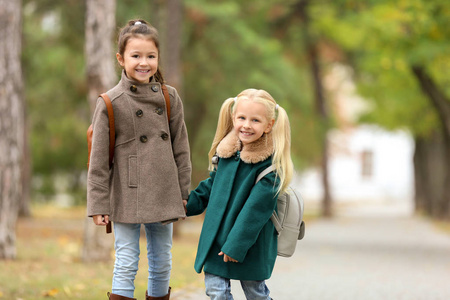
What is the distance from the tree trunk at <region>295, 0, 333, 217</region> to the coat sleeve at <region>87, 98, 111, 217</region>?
21.1 metres

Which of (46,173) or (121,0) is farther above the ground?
(121,0)

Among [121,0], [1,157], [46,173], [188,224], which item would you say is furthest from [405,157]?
[1,157]

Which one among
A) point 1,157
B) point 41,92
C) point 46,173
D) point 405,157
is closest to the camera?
point 1,157

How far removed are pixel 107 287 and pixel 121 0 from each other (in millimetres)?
11521

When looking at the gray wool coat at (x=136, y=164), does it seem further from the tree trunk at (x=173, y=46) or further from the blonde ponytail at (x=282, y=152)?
the tree trunk at (x=173, y=46)

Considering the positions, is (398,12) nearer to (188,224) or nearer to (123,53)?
(188,224)

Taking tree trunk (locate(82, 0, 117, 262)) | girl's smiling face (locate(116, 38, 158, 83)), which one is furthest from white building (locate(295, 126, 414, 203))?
girl's smiling face (locate(116, 38, 158, 83))

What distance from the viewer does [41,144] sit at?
87.5 ft

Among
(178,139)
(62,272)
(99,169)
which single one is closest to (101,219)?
(99,169)

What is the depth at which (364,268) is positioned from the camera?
1124 centimetres

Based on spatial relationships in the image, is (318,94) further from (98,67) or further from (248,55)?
(98,67)

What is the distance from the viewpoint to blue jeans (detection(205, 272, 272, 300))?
4.53 m

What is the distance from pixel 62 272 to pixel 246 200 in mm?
4982

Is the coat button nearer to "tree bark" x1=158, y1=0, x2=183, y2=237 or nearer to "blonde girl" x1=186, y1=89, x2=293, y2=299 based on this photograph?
"blonde girl" x1=186, y1=89, x2=293, y2=299
